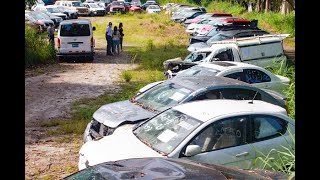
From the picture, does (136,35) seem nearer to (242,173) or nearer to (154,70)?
(154,70)

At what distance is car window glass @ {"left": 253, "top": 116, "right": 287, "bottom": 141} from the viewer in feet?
23.3

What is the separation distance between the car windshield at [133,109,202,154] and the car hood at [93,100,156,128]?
110 centimetres

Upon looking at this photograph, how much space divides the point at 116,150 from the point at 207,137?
4.05 feet

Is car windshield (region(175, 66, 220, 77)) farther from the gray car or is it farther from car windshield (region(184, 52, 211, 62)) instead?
car windshield (region(184, 52, 211, 62))

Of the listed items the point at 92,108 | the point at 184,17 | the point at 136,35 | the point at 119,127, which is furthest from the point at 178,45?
the point at 119,127

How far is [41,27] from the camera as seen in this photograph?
111 ft

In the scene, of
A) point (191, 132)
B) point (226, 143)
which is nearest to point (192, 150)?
point (191, 132)

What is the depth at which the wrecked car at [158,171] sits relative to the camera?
14.2ft

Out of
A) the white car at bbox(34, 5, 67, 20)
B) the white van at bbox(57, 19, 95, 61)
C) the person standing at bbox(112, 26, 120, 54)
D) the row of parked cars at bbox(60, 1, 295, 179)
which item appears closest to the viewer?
the row of parked cars at bbox(60, 1, 295, 179)

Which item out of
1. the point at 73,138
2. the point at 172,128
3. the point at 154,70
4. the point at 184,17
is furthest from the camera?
the point at 184,17

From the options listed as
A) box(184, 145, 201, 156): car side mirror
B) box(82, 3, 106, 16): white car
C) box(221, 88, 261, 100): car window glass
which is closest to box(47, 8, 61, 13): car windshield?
box(82, 3, 106, 16): white car

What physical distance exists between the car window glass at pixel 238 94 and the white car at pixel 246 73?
206 centimetres

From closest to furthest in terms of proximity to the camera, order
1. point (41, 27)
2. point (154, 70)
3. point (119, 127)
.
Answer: point (119, 127), point (154, 70), point (41, 27)
